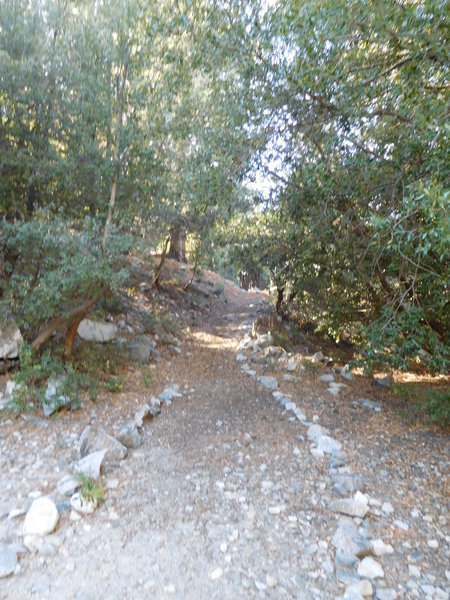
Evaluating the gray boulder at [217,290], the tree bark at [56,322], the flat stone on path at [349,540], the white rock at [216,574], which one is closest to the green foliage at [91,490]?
the white rock at [216,574]

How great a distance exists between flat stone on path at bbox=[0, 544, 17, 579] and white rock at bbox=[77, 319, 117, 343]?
5580 millimetres

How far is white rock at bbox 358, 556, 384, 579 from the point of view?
2.73 m

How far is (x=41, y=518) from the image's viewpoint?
3176 mm

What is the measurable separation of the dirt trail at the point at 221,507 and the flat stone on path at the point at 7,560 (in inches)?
3.0

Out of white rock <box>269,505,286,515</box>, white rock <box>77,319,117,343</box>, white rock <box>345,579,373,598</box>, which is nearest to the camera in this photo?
white rock <box>345,579,373,598</box>

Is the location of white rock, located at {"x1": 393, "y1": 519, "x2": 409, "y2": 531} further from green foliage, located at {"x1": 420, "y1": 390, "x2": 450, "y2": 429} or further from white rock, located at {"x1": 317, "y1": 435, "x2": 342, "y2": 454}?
green foliage, located at {"x1": 420, "y1": 390, "x2": 450, "y2": 429}

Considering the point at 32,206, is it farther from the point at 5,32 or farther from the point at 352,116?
the point at 352,116

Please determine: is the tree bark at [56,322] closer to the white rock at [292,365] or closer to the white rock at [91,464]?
the white rock at [91,464]

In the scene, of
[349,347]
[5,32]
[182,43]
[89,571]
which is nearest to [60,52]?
[5,32]

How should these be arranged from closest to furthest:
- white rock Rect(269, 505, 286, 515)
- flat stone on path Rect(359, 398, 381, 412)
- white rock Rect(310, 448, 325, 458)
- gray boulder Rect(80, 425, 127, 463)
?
white rock Rect(269, 505, 286, 515)
gray boulder Rect(80, 425, 127, 463)
white rock Rect(310, 448, 325, 458)
flat stone on path Rect(359, 398, 381, 412)

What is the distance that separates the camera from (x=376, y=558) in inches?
115

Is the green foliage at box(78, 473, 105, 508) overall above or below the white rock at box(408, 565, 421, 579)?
below

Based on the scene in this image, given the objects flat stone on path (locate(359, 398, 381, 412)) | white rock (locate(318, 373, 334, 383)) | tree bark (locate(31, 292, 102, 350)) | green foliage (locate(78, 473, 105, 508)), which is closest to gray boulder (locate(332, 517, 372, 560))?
green foliage (locate(78, 473, 105, 508))

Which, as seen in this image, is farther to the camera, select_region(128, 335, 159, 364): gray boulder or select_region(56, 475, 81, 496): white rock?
select_region(128, 335, 159, 364): gray boulder
